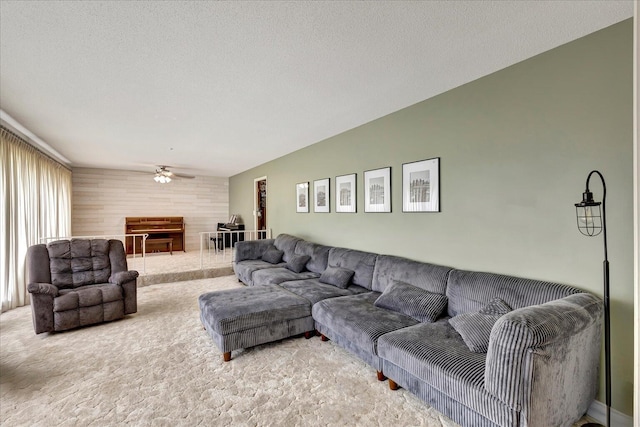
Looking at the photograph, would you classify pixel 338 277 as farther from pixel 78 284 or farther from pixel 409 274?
pixel 78 284

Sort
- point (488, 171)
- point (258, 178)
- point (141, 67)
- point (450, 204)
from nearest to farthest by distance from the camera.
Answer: point (141, 67) → point (488, 171) → point (450, 204) → point (258, 178)

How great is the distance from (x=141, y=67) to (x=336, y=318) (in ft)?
8.71

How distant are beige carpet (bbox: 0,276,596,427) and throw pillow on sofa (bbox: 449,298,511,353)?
51cm

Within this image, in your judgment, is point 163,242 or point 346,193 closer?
point 346,193

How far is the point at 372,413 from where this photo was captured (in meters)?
1.94

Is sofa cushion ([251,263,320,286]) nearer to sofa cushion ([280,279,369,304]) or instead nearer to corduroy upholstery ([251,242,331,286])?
corduroy upholstery ([251,242,331,286])

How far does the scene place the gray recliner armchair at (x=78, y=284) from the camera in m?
3.16

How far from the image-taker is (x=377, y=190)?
375 cm

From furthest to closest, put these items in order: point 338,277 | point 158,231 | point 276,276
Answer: point 158,231 < point 276,276 < point 338,277

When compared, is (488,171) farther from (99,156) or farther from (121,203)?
(121,203)

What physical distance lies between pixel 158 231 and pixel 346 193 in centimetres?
621

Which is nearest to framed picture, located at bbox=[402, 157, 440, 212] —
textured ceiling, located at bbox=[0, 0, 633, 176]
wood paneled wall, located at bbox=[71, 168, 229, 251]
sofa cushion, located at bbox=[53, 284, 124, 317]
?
textured ceiling, located at bbox=[0, 0, 633, 176]

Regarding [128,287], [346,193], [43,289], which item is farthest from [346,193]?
[43,289]

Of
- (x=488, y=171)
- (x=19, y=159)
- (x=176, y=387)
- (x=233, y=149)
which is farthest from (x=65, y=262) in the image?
(x=488, y=171)
